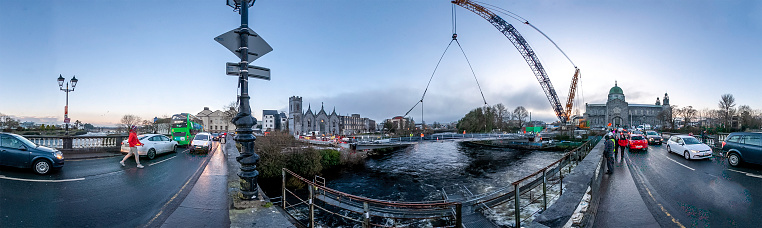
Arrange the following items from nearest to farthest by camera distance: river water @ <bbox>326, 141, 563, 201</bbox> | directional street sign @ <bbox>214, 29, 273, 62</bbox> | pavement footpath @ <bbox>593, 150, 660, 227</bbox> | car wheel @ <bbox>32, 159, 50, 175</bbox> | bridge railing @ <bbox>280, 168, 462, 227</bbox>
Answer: directional street sign @ <bbox>214, 29, 273, 62</bbox> < bridge railing @ <bbox>280, 168, 462, 227</bbox> < pavement footpath @ <bbox>593, 150, 660, 227</bbox> < car wheel @ <bbox>32, 159, 50, 175</bbox> < river water @ <bbox>326, 141, 563, 201</bbox>

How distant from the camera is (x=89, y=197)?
6.32m

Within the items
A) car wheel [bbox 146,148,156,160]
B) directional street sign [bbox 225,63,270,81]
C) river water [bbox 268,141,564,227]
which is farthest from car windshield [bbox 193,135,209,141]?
directional street sign [bbox 225,63,270,81]

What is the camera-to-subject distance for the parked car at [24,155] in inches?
308

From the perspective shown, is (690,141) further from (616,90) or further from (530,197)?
(616,90)

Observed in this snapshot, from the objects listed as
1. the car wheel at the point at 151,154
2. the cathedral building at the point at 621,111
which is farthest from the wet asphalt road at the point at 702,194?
the cathedral building at the point at 621,111

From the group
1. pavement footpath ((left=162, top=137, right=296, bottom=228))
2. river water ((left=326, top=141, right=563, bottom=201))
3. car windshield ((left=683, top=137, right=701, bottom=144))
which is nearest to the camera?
pavement footpath ((left=162, top=137, right=296, bottom=228))

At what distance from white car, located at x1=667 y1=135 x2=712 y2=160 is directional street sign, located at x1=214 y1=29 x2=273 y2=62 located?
20383 millimetres

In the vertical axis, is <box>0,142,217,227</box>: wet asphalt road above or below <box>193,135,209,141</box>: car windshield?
below

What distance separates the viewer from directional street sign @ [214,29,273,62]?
5030mm

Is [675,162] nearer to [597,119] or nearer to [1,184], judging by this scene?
[1,184]

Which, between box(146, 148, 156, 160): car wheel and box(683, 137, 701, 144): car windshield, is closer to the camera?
box(146, 148, 156, 160): car wheel

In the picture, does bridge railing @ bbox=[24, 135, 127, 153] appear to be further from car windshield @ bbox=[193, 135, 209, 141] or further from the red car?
the red car

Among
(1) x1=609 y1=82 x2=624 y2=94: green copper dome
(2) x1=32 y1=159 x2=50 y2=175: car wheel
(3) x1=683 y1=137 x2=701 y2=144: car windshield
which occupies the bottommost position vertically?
(2) x1=32 y1=159 x2=50 y2=175: car wheel

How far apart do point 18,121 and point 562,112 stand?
314 ft
